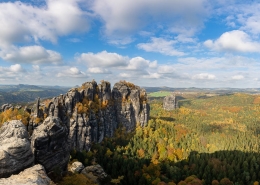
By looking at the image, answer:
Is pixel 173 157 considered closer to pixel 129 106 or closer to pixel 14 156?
pixel 129 106

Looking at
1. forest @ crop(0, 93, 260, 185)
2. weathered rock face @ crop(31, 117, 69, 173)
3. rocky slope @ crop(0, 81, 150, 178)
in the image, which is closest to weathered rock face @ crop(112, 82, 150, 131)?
rocky slope @ crop(0, 81, 150, 178)

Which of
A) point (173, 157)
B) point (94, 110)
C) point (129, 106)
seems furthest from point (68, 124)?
point (173, 157)

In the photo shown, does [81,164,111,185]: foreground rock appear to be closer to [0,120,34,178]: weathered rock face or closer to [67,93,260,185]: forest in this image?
[67,93,260,185]: forest

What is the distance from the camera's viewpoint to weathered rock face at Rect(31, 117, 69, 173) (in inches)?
2334

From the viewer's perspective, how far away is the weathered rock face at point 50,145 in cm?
5929

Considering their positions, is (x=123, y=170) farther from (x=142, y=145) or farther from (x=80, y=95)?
(x=80, y=95)

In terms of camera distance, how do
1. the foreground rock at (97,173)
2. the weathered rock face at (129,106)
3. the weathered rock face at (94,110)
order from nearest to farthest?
the foreground rock at (97,173)
the weathered rock face at (94,110)
the weathered rock face at (129,106)

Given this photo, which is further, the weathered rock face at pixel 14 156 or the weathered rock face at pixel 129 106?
the weathered rock face at pixel 129 106

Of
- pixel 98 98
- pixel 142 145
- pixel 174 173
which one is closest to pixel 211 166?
pixel 174 173

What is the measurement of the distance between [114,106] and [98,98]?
24.0m

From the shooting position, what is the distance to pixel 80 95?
148000mm

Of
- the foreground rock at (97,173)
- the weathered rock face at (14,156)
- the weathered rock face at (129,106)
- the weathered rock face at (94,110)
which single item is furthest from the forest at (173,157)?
the weathered rock face at (14,156)

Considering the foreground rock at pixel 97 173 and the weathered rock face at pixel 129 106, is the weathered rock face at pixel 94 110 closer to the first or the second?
the weathered rock face at pixel 129 106

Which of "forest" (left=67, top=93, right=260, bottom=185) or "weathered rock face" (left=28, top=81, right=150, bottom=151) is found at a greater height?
"weathered rock face" (left=28, top=81, right=150, bottom=151)
